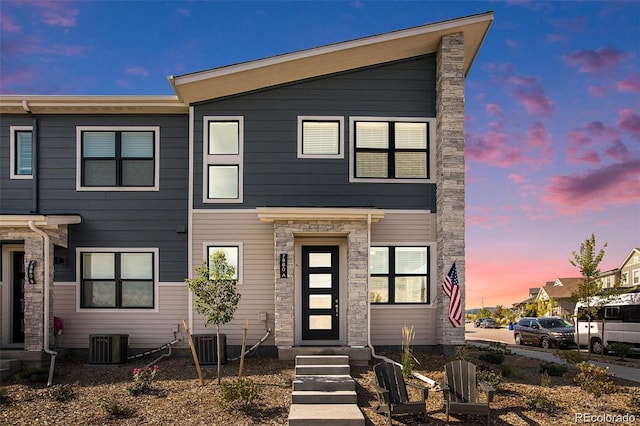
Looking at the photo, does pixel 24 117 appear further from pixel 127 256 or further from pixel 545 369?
pixel 545 369

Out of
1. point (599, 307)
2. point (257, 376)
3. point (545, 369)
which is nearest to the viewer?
point (257, 376)

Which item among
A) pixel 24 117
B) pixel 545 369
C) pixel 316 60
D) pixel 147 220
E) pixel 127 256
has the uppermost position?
pixel 316 60

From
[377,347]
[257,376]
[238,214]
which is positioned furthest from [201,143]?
[377,347]

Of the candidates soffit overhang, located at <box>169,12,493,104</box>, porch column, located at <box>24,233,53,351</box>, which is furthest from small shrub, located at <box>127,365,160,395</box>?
soffit overhang, located at <box>169,12,493,104</box>

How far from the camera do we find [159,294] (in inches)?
500

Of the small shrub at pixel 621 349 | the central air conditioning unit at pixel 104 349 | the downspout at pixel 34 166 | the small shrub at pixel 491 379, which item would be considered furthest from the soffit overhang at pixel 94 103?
the small shrub at pixel 621 349

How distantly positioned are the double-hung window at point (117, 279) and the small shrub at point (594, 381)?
984cm

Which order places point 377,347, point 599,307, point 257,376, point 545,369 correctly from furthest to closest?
point 599,307, point 377,347, point 545,369, point 257,376

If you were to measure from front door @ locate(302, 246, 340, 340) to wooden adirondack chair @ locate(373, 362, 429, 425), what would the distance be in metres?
3.73

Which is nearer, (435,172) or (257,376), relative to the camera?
(257,376)

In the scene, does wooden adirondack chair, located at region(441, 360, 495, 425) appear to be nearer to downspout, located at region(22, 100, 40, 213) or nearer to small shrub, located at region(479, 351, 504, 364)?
small shrub, located at region(479, 351, 504, 364)

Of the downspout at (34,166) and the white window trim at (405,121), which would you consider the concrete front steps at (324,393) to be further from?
the downspout at (34,166)

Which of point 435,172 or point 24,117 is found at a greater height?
point 24,117

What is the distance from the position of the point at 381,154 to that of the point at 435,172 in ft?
4.62
